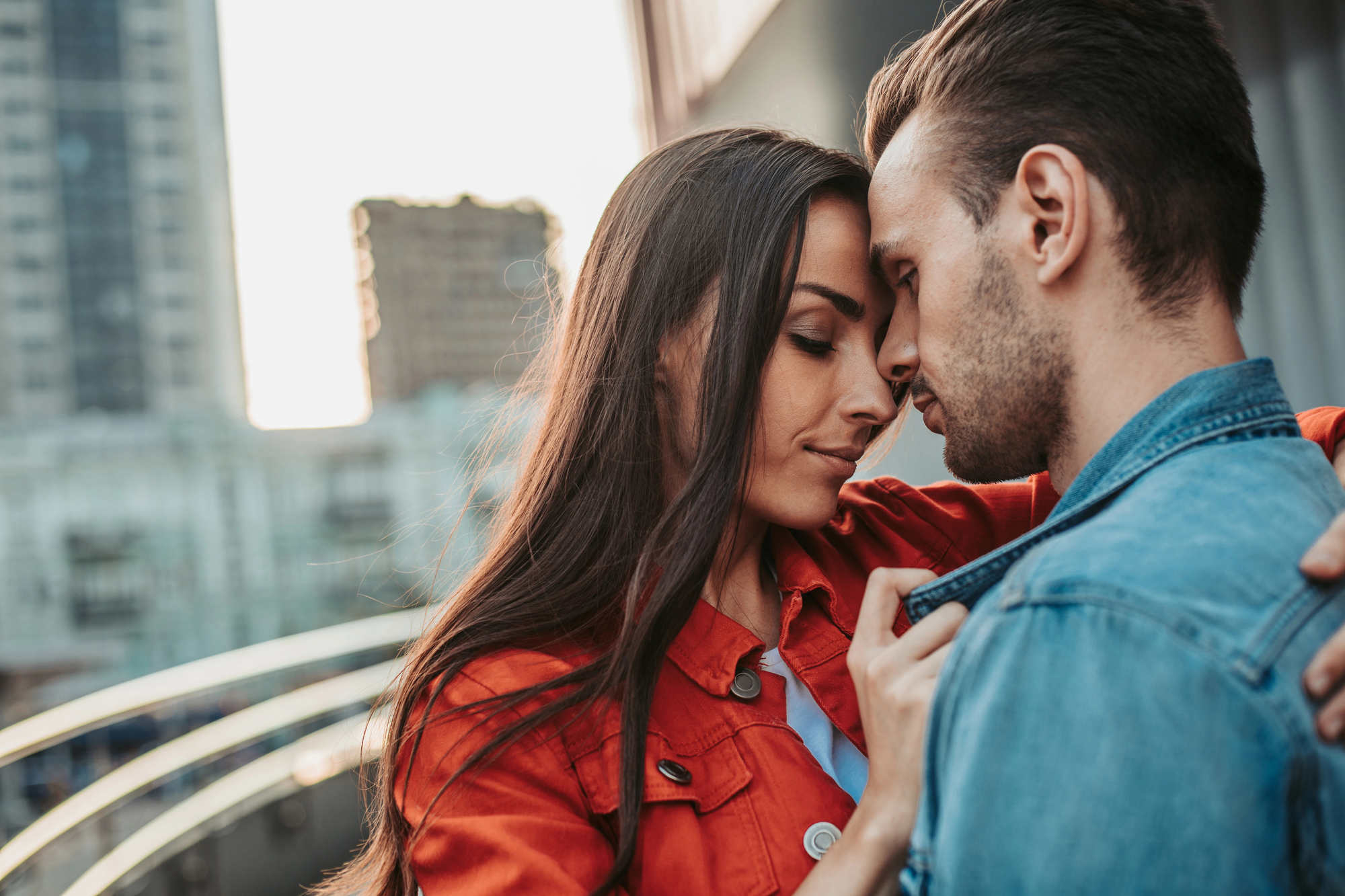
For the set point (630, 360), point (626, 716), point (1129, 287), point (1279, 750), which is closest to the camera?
point (1279, 750)

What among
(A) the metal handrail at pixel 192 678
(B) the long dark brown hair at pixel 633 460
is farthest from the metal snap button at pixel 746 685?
(A) the metal handrail at pixel 192 678

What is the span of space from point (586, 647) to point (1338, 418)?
48.9 inches

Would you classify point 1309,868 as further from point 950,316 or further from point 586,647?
point 586,647

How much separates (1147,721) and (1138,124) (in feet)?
2.47

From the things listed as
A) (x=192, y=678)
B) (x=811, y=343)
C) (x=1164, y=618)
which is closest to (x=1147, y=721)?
(x=1164, y=618)

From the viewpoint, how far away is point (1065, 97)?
1.03 metres

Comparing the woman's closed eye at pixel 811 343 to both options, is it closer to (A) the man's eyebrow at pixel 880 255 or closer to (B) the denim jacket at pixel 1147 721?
(A) the man's eyebrow at pixel 880 255

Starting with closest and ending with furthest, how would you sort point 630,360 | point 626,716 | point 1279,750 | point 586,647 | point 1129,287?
point 1279,750
point 1129,287
point 626,716
point 586,647
point 630,360

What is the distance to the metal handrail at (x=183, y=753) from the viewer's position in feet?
6.84

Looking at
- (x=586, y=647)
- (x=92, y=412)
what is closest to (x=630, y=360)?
(x=586, y=647)

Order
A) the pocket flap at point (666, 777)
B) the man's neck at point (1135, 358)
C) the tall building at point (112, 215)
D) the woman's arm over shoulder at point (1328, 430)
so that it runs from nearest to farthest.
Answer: the man's neck at point (1135, 358)
the pocket flap at point (666, 777)
the woman's arm over shoulder at point (1328, 430)
the tall building at point (112, 215)

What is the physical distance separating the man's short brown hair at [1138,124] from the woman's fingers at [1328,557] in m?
0.40

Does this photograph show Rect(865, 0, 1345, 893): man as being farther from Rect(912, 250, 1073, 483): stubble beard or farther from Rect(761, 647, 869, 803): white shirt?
Rect(761, 647, 869, 803): white shirt

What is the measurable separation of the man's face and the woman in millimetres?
129
